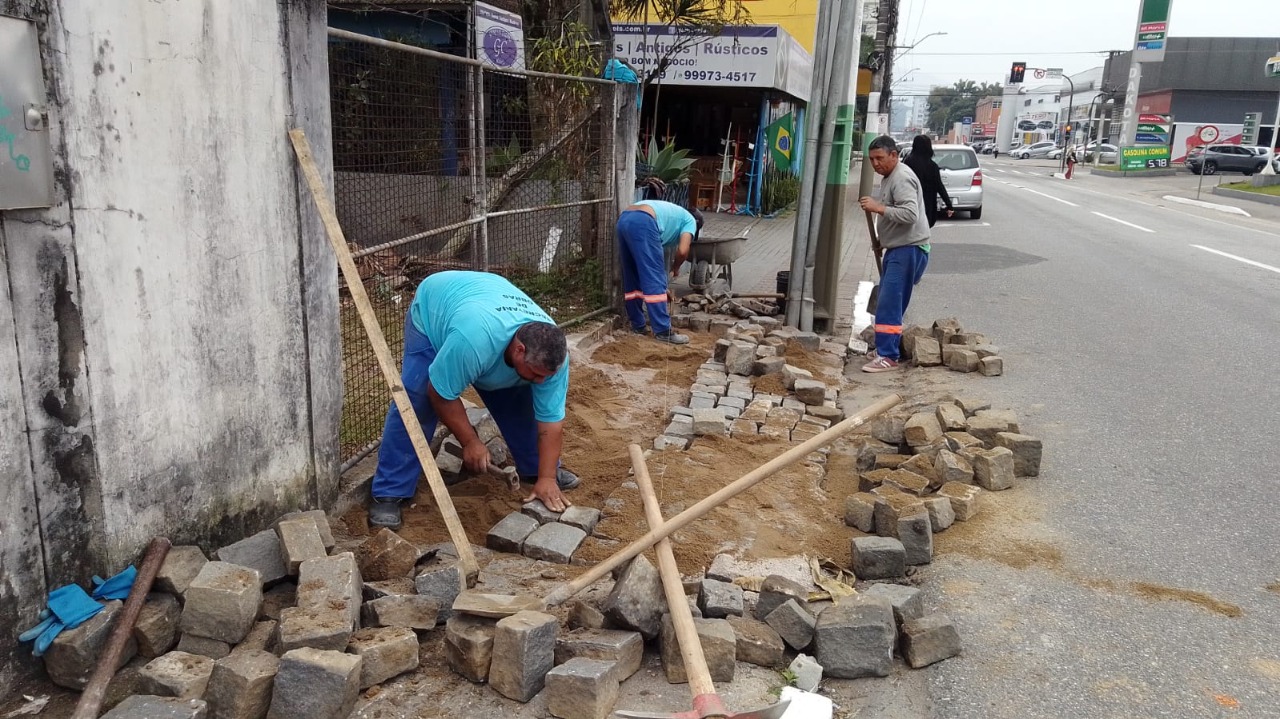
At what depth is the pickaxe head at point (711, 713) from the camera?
2520mm

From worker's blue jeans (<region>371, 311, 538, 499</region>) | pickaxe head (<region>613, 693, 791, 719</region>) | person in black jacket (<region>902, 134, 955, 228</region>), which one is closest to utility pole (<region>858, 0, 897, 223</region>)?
person in black jacket (<region>902, 134, 955, 228</region>)

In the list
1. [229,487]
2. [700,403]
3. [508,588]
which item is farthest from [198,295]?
[700,403]

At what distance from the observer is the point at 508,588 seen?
11.2 feet

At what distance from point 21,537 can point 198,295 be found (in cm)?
93

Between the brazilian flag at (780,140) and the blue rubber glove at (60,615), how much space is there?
16899mm

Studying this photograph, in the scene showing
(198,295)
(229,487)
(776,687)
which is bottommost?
(776,687)

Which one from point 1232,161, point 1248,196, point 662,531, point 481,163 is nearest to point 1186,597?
point 662,531

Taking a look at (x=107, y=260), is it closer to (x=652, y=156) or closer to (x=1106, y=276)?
(x=652, y=156)

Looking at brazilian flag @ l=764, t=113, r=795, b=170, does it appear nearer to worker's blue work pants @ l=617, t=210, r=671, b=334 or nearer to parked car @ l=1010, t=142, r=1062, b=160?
worker's blue work pants @ l=617, t=210, r=671, b=334

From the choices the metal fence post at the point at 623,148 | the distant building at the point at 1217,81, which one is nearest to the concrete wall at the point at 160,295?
the metal fence post at the point at 623,148

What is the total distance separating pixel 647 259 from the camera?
7.39 meters

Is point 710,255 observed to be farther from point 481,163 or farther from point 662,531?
point 662,531

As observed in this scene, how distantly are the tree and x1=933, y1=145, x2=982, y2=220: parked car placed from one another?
4295 inches

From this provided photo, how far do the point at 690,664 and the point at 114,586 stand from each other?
6.03 feet
